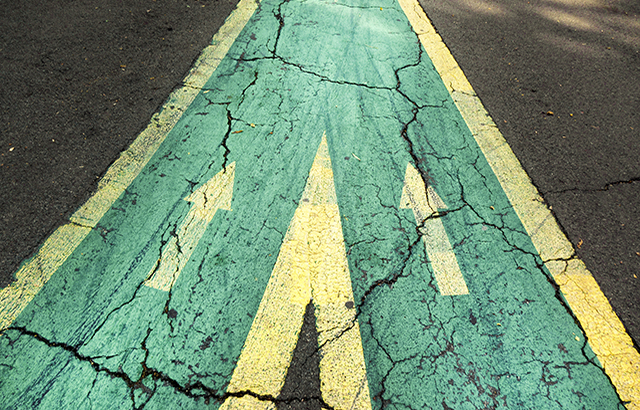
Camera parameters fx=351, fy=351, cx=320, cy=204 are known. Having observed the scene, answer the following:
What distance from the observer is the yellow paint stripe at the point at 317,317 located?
196 centimetres

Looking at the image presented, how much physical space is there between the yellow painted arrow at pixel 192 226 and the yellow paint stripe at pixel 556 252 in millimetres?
2306

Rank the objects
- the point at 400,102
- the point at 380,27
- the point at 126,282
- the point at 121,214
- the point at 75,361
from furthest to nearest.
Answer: the point at 380,27, the point at 400,102, the point at 121,214, the point at 126,282, the point at 75,361

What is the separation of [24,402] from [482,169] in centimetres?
350

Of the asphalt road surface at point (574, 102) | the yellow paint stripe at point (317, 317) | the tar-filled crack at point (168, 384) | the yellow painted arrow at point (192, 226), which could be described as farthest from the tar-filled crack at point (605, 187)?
the yellow painted arrow at point (192, 226)

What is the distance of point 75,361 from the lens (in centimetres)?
198

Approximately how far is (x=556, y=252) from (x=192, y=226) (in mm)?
2682

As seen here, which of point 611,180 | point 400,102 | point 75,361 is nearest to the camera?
point 75,361

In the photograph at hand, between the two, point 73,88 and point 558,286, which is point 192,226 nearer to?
point 73,88

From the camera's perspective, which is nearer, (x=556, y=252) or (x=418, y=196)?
(x=556, y=252)

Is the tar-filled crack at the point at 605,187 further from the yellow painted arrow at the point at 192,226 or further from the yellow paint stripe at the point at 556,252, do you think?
the yellow painted arrow at the point at 192,226

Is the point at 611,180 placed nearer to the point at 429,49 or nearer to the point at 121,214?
the point at 429,49

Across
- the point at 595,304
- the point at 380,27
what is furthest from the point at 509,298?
the point at 380,27

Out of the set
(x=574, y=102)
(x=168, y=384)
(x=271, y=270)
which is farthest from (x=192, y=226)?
(x=574, y=102)

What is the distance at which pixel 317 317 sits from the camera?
7.23 ft
